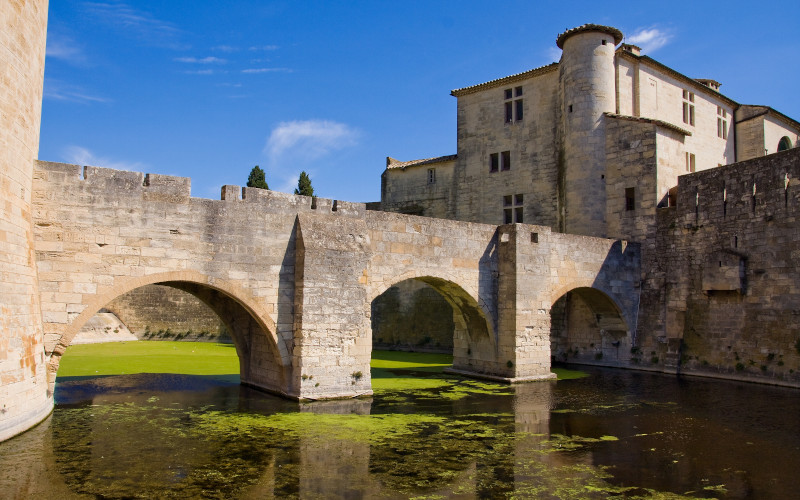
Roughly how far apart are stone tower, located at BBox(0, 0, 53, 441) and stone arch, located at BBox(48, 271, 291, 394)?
3.13 feet

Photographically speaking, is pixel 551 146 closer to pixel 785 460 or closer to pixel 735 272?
pixel 735 272

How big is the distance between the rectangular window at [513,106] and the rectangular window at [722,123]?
328 inches

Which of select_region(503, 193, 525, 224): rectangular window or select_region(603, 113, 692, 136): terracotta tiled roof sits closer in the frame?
select_region(603, 113, 692, 136): terracotta tiled roof

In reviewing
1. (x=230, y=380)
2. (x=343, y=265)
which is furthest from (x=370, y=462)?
(x=230, y=380)

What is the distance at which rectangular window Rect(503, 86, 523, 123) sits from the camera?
25000mm

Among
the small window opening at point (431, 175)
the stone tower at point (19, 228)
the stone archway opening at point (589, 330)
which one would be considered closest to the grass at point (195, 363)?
the stone archway opening at point (589, 330)

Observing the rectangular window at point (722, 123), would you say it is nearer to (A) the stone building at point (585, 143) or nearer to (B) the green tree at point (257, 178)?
(A) the stone building at point (585, 143)

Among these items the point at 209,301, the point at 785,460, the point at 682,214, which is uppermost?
the point at 682,214

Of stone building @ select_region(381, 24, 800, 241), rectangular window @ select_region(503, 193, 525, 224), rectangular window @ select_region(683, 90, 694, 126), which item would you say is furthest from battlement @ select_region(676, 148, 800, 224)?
rectangular window @ select_region(503, 193, 525, 224)

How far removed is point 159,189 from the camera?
11930mm

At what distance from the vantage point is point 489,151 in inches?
1014

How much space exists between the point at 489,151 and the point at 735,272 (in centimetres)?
1123

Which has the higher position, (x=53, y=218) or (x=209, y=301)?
(x=53, y=218)

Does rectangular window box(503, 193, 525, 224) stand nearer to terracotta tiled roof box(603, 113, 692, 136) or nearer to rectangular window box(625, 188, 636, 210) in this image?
rectangular window box(625, 188, 636, 210)
